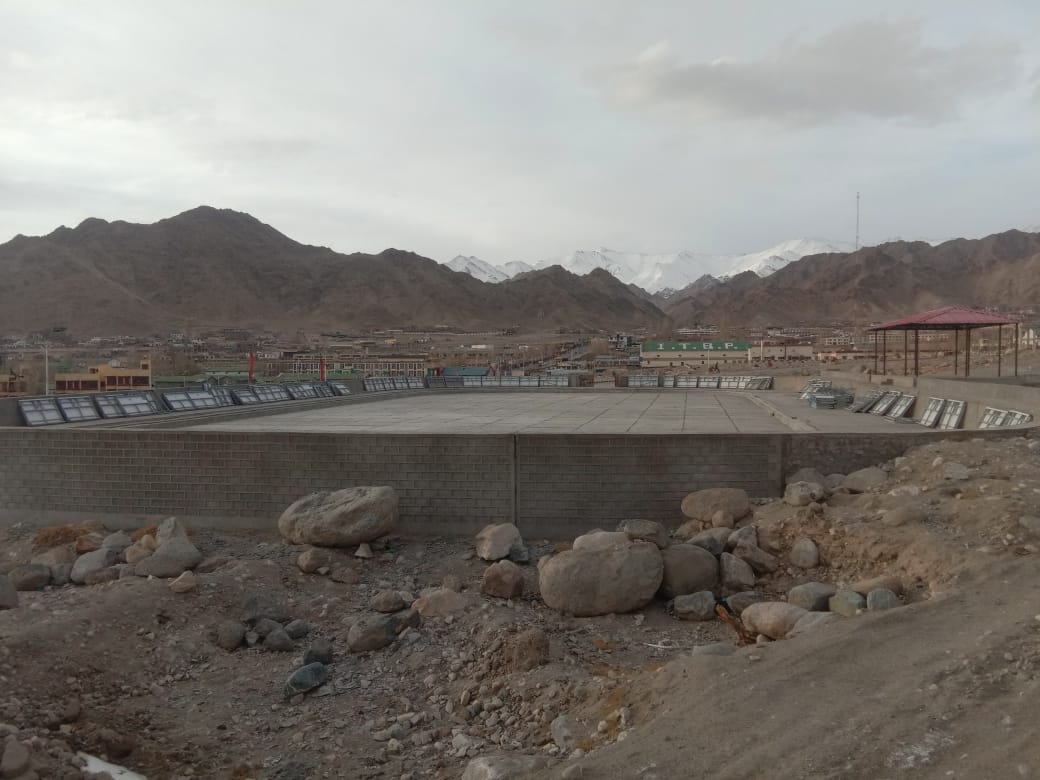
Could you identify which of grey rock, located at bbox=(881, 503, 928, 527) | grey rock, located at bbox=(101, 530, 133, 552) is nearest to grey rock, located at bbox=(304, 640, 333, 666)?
grey rock, located at bbox=(101, 530, 133, 552)

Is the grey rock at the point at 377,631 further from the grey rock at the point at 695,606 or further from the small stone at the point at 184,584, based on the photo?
the grey rock at the point at 695,606

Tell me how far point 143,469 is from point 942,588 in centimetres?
1262

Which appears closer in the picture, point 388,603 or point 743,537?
point 388,603

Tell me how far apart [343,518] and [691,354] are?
3089 inches

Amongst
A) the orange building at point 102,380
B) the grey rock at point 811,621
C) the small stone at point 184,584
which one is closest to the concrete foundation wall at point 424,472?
the small stone at point 184,584

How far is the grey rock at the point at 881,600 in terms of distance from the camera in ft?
23.7

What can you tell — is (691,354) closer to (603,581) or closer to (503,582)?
(503,582)

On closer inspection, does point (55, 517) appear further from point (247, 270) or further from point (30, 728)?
point (247, 270)

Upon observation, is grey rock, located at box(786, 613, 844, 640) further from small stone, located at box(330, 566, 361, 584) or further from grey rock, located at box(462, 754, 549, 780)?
small stone, located at box(330, 566, 361, 584)

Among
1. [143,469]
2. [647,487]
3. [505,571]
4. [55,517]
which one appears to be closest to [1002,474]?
[647,487]

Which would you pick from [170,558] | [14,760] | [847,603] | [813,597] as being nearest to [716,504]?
[813,597]

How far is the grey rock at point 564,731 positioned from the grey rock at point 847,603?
3150 mm

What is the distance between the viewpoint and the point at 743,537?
33.2 feet

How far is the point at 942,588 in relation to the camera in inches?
298
